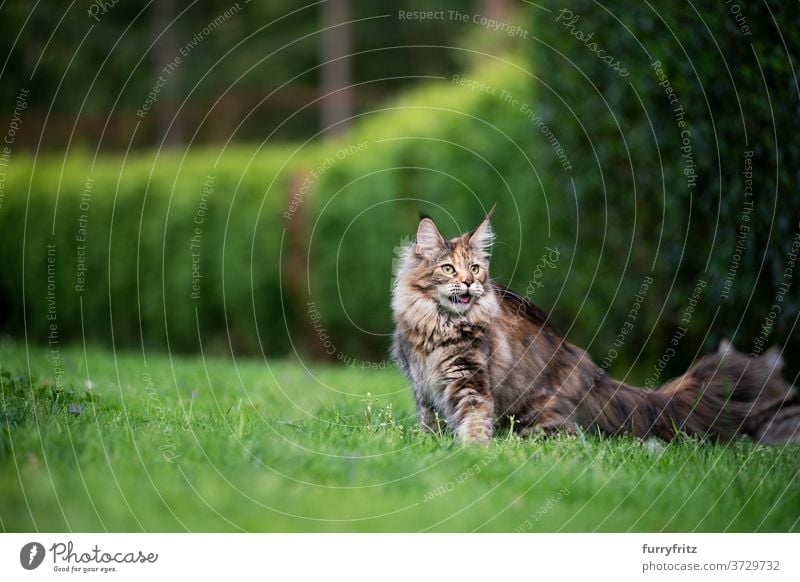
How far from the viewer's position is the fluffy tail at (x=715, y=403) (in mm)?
5297

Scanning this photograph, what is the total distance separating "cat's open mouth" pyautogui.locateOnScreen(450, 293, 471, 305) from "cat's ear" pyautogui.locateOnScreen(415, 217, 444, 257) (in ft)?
0.94

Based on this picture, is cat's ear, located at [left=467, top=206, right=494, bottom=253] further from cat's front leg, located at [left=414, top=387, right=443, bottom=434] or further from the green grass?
the green grass

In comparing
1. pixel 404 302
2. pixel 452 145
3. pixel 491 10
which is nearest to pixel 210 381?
pixel 404 302

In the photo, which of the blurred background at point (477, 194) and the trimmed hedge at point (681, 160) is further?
the blurred background at point (477, 194)

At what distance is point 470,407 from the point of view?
4.92 metres

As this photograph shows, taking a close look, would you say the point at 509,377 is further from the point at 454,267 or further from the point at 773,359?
the point at 773,359

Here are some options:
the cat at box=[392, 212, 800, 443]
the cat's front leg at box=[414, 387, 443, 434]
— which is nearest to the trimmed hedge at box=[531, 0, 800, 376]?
the cat at box=[392, 212, 800, 443]

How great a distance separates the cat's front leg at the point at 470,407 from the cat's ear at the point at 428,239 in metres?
0.75

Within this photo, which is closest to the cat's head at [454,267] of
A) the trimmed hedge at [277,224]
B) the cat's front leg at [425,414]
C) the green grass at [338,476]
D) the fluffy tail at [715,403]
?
the cat's front leg at [425,414]

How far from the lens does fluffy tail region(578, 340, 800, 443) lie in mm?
5297

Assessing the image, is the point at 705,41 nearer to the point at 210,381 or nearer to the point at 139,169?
the point at 210,381
